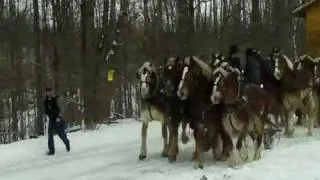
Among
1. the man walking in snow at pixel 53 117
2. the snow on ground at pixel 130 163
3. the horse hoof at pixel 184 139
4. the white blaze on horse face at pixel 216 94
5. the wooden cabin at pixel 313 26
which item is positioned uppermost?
the wooden cabin at pixel 313 26

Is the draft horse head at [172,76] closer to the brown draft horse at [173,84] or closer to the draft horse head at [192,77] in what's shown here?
the brown draft horse at [173,84]

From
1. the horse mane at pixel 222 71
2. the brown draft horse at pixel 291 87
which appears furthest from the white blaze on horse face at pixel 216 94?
the brown draft horse at pixel 291 87

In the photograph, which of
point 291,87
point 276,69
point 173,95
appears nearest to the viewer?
point 173,95

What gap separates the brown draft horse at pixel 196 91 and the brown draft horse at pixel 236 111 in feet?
1.19

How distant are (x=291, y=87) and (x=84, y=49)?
9496mm

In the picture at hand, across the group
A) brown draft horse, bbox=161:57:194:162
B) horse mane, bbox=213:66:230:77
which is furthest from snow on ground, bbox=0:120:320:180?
horse mane, bbox=213:66:230:77

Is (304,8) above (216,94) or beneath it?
above

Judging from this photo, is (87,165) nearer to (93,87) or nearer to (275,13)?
(93,87)

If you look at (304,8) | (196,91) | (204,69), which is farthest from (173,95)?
(304,8)

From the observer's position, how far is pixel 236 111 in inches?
472

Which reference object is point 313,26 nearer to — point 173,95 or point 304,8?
point 304,8

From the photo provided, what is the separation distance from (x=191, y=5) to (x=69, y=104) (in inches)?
300

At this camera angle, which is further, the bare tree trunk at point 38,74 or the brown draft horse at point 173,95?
the bare tree trunk at point 38,74

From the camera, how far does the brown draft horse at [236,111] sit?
11703 millimetres
